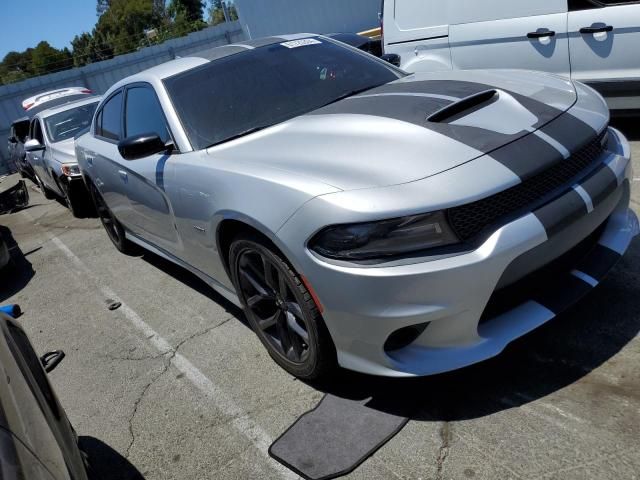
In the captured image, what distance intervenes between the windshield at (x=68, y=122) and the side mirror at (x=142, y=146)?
571 centimetres

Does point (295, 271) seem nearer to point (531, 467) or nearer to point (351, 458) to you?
point (351, 458)

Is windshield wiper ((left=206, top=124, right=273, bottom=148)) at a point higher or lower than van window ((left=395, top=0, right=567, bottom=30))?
lower

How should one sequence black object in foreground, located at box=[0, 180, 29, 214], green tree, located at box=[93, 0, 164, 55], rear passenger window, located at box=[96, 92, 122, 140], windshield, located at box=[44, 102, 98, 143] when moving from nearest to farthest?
rear passenger window, located at box=[96, 92, 122, 140] < windshield, located at box=[44, 102, 98, 143] < black object in foreground, located at box=[0, 180, 29, 214] < green tree, located at box=[93, 0, 164, 55]

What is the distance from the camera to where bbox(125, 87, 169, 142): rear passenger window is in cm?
354

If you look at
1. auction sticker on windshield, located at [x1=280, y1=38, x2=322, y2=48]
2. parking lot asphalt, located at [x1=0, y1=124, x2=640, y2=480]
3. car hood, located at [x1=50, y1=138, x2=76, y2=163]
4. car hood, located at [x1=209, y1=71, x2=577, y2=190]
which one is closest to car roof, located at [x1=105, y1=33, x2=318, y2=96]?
auction sticker on windshield, located at [x1=280, y1=38, x2=322, y2=48]

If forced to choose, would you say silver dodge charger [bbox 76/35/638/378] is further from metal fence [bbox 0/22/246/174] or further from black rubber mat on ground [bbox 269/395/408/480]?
metal fence [bbox 0/22/246/174]

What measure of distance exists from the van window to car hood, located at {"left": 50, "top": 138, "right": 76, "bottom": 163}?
4.55 m

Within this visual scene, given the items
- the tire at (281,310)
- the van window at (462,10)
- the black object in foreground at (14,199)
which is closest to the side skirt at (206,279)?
the tire at (281,310)

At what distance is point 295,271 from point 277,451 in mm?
777

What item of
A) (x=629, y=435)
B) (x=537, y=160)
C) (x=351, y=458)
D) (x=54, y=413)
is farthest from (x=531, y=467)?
(x=54, y=413)

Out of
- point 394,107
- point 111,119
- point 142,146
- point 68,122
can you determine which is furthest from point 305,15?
point 394,107

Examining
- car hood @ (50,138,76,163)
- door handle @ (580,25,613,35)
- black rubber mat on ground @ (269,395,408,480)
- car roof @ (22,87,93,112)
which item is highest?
car roof @ (22,87,93,112)

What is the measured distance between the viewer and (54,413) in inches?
75.3

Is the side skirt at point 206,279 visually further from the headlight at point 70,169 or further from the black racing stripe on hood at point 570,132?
the headlight at point 70,169
